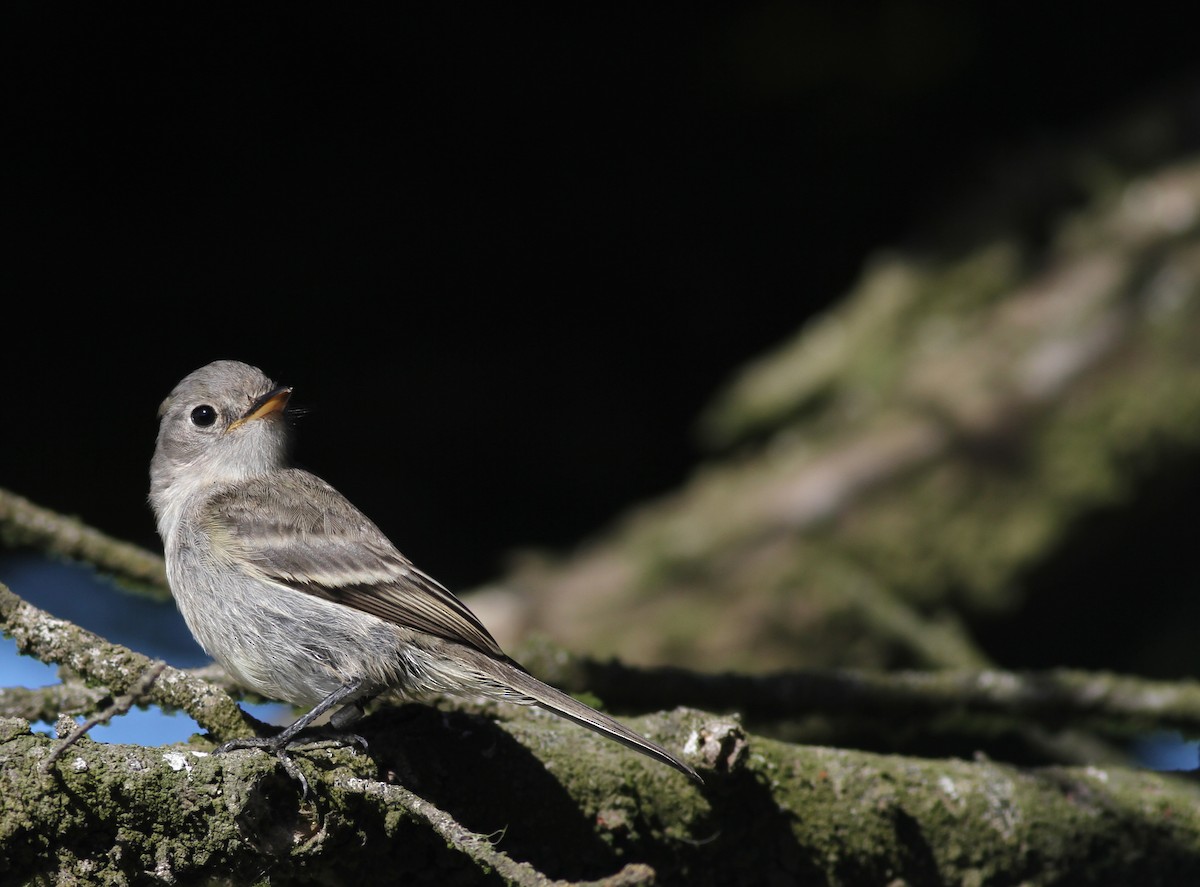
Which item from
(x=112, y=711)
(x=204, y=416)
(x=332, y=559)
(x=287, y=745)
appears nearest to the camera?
(x=112, y=711)

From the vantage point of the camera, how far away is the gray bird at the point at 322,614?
350 centimetres

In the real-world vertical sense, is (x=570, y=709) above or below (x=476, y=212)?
below

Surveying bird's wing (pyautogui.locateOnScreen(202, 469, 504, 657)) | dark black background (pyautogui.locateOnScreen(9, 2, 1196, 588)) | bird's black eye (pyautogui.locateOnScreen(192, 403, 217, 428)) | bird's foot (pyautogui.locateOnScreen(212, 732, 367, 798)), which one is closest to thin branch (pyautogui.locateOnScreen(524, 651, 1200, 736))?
bird's wing (pyautogui.locateOnScreen(202, 469, 504, 657))

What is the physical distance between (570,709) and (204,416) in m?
2.20

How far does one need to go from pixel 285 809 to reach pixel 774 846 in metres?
1.46

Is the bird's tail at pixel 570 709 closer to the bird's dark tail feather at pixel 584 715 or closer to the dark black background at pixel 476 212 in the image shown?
the bird's dark tail feather at pixel 584 715

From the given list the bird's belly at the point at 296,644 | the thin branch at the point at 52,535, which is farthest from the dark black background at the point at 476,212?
the bird's belly at the point at 296,644

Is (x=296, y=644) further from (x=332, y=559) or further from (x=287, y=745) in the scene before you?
(x=287, y=745)

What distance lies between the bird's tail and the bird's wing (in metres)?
0.16

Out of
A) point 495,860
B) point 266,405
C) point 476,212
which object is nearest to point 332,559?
point 266,405

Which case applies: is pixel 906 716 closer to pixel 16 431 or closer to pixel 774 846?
pixel 774 846

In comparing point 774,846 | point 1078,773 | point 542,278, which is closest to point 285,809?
point 774,846

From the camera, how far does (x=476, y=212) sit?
27.6 feet

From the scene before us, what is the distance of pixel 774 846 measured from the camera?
3342 millimetres
